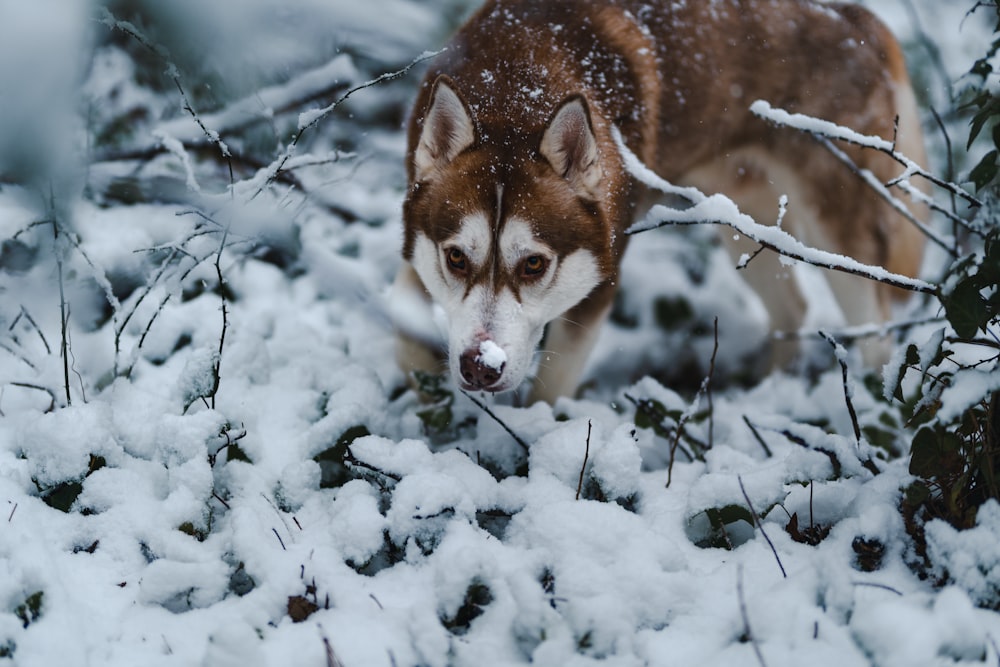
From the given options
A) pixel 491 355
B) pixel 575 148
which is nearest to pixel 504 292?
pixel 491 355

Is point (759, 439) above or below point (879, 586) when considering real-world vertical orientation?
below

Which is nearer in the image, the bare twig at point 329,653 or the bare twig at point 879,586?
the bare twig at point 329,653

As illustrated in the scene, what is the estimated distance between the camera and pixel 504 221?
2.50 metres

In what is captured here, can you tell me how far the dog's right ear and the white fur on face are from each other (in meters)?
0.25

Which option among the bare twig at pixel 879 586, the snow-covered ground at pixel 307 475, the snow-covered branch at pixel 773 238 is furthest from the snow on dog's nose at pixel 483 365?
the bare twig at pixel 879 586

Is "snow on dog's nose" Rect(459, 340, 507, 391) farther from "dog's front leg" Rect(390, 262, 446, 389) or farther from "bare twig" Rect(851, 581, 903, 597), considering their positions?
"bare twig" Rect(851, 581, 903, 597)

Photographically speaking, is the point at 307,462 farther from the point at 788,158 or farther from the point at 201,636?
the point at 788,158

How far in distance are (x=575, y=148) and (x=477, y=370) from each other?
31.0 inches

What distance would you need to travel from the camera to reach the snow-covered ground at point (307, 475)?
1631mm

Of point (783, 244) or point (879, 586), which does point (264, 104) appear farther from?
point (879, 586)

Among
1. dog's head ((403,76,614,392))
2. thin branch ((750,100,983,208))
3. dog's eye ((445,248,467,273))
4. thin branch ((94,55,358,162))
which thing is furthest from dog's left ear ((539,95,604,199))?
thin branch ((94,55,358,162))

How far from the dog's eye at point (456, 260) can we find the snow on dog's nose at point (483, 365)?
331 mm

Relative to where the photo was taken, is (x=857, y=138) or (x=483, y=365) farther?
(x=483, y=365)

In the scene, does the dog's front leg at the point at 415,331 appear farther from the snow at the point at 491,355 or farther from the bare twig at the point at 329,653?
the bare twig at the point at 329,653
